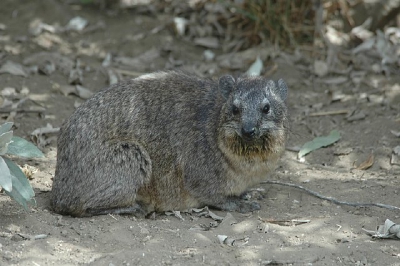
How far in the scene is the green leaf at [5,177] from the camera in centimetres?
646

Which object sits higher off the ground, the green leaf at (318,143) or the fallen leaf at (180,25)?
the fallen leaf at (180,25)

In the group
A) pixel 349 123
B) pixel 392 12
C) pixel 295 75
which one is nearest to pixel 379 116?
pixel 349 123

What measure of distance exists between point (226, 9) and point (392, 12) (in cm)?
299

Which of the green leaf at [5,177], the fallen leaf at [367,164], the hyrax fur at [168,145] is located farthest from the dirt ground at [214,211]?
the green leaf at [5,177]

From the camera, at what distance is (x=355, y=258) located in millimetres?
6633

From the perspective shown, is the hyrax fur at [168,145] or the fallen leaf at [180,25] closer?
the hyrax fur at [168,145]

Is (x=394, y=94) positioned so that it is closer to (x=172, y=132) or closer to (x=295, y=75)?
(x=295, y=75)

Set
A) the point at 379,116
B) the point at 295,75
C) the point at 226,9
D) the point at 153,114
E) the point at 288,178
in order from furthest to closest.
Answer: the point at 226,9
the point at 295,75
the point at 379,116
the point at 288,178
the point at 153,114

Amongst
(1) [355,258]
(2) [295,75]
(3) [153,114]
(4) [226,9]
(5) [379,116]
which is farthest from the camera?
(4) [226,9]

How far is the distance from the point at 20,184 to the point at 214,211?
259 centimetres

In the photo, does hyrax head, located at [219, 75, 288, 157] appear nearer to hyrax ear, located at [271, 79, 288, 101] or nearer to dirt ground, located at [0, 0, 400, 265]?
hyrax ear, located at [271, 79, 288, 101]

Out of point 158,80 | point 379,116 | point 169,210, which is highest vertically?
point 158,80

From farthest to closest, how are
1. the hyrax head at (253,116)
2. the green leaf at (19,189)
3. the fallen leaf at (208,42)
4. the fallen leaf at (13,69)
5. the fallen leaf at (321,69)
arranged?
the fallen leaf at (208,42)
the fallen leaf at (321,69)
the fallen leaf at (13,69)
the hyrax head at (253,116)
the green leaf at (19,189)

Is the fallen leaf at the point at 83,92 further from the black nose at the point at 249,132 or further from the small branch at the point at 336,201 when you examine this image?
the black nose at the point at 249,132
